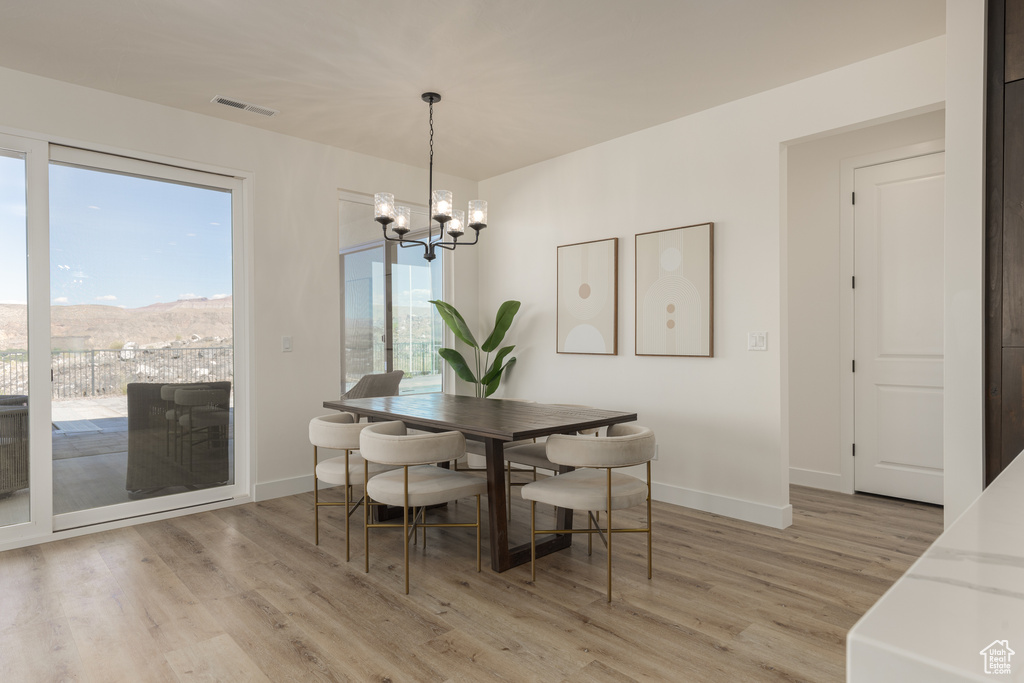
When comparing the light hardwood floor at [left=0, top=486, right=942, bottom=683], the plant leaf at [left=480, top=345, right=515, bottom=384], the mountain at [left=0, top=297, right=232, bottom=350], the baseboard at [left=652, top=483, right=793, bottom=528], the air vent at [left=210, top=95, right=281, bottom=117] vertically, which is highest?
the air vent at [left=210, top=95, right=281, bottom=117]

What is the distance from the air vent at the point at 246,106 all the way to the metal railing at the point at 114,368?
1614 millimetres

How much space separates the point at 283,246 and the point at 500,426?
99.3 inches

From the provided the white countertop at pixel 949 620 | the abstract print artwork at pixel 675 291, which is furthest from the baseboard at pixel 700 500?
the white countertop at pixel 949 620

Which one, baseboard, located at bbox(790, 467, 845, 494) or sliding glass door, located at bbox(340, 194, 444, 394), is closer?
baseboard, located at bbox(790, 467, 845, 494)

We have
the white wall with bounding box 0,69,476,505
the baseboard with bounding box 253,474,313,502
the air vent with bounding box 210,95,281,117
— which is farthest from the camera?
the baseboard with bounding box 253,474,313,502

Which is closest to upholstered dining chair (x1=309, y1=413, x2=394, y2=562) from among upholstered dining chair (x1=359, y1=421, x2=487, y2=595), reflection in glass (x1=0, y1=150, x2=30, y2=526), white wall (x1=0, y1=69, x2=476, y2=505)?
upholstered dining chair (x1=359, y1=421, x2=487, y2=595)

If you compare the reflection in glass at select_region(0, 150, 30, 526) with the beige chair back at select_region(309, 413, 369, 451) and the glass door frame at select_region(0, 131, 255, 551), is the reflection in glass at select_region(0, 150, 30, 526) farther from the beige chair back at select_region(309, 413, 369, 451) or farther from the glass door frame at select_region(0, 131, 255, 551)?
the beige chair back at select_region(309, 413, 369, 451)

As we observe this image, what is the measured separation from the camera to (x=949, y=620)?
384 mm

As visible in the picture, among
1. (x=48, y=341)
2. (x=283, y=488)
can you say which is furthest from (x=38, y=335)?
(x=283, y=488)

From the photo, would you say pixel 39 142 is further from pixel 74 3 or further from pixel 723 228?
pixel 723 228

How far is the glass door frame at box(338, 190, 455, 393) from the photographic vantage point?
4.73 meters

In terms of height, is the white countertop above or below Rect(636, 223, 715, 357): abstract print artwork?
below

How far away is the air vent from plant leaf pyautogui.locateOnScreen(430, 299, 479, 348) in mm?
1844

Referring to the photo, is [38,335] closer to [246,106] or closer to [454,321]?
[246,106]
